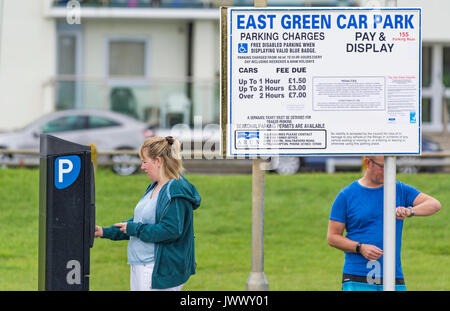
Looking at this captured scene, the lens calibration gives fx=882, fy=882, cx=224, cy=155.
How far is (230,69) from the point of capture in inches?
194

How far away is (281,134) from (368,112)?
50 cm

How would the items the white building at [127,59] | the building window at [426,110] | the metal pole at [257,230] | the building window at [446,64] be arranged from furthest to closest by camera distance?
the building window at [446,64] → the building window at [426,110] → the white building at [127,59] → the metal pole at [257,230]

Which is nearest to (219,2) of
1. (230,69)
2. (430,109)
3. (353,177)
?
(430,109)

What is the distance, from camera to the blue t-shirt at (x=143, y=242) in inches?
195

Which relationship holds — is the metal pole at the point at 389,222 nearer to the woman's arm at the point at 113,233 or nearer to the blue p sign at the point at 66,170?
the woman's arm at the point at 113,233

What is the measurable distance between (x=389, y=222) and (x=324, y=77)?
2.97 feet

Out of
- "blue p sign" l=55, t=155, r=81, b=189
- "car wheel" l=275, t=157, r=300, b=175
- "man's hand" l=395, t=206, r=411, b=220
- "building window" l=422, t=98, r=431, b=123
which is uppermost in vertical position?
"building window" l=422, t=98, r=431, b=123

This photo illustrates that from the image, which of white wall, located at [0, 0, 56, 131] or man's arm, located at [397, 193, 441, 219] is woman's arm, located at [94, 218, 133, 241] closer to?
man's arm, located at [397, 193, 441, 219]

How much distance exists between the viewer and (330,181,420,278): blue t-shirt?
5297 millimetres

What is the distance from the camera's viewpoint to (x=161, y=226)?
4809mm

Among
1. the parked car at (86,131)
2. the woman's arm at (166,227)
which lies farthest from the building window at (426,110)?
the woman's arm at (166,227)

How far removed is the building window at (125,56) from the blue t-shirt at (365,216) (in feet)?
70.6

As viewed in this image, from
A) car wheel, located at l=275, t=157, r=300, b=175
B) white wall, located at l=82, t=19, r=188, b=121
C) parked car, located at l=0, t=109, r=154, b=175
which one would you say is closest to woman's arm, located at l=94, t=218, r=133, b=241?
car wheel, located at l=275, t=157, r=300, b=175

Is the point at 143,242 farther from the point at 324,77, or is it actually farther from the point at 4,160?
the point at 4,160
